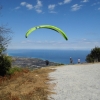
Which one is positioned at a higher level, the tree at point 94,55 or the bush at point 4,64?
the tree at point 94,55

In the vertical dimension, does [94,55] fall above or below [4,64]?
above

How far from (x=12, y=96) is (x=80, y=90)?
14.8 feet

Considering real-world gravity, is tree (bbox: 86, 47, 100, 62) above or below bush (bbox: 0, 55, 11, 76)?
above

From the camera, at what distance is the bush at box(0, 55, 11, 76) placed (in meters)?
20.1

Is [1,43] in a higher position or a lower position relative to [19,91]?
higher

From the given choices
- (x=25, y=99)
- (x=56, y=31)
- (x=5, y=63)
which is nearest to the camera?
(x=25, y=99)

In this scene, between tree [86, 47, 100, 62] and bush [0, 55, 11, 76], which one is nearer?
bush [0, 55, 11, 76]

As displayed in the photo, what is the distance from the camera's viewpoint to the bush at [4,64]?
65.9 ft

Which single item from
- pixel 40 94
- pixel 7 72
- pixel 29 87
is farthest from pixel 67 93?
pixel 7 72

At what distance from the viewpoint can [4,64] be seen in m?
20.2

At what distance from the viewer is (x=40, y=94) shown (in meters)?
11.1

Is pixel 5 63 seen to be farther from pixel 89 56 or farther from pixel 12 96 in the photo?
pixel 89 56

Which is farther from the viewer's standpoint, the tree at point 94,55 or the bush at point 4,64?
the tree at point 94,55

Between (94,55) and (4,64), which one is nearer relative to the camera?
(4,64)
